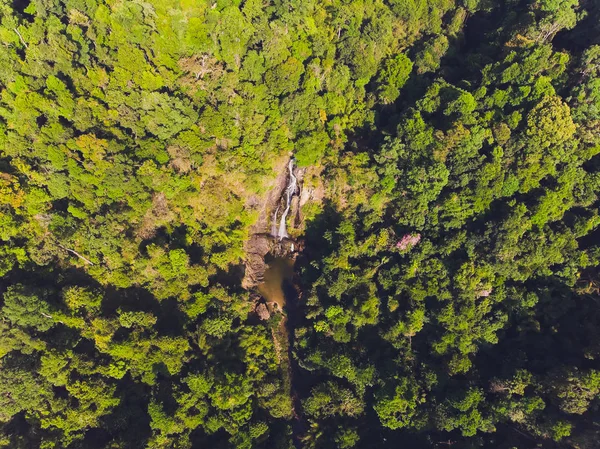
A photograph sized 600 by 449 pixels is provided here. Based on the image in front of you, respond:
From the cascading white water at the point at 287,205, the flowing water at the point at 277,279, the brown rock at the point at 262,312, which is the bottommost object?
the brown rock at the point at 262,312

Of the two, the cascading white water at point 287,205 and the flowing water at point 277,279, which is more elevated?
the cascading white water at point 287,205

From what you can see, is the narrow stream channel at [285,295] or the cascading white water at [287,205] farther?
the narrow stream channel at [285,295]

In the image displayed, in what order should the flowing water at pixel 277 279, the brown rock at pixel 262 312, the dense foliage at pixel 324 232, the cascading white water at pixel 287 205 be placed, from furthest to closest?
the flowing water at pixel 277 279
the brown rock at pixel 262 312
the cascading white water at pixel 287 205
the dense foliage at pixel 324 232

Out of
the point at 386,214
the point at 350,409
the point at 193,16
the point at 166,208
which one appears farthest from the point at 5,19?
the point at 350,409

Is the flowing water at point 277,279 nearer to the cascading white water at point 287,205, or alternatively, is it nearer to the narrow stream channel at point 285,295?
the narrow stream channel at point 285,295

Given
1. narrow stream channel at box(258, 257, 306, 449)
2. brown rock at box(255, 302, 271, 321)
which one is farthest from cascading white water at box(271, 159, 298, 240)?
brown rock at box(255, 302, 271, 321)

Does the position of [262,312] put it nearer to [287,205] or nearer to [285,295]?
[285,295]

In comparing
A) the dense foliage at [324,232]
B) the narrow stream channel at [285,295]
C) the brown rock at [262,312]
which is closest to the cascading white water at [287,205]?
the dense foliage at [324,232]

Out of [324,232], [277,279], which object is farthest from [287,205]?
[277,279]

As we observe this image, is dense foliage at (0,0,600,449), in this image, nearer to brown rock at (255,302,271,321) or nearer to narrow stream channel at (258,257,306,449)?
brown rock at (255,302,271,321)
